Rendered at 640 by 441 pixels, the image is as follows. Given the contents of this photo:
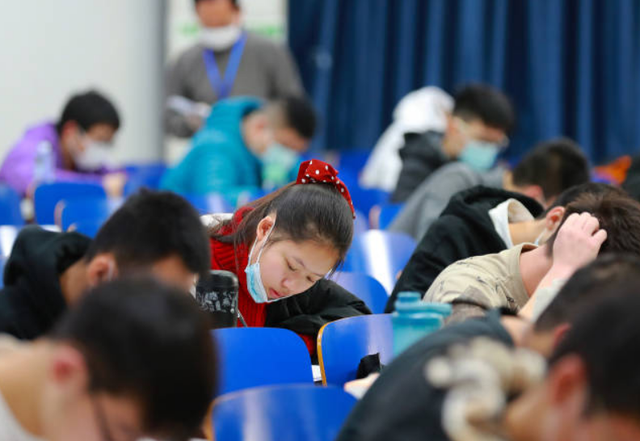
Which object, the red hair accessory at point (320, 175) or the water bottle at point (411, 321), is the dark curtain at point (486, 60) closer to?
the red hair accessory at point (320, 175)

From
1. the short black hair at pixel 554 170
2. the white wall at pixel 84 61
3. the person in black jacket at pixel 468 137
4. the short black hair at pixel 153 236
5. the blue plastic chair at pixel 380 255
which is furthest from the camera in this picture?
the white wall at pixel 84 61

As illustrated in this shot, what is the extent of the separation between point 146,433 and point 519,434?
0.46m

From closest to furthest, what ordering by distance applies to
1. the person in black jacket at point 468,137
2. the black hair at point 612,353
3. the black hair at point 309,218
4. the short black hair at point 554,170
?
the black hair at point 612,353 < the black hair at point 309,218 < the short black hair at point 554,170 < the person in black jacket at point 468,137

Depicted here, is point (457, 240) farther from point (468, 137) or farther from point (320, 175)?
point (468, 137)

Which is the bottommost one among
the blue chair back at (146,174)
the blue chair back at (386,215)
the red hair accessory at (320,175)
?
the blue chair back at (146,174)

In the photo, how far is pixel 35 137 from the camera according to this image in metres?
4.67

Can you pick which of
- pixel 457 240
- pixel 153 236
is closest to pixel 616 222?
pixel 457 240

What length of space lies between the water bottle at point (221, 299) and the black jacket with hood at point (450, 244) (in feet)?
2.02

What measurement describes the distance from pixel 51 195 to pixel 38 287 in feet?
7.80

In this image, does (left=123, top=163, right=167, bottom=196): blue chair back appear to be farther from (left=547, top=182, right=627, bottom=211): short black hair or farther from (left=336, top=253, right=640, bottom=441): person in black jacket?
(left=336, top=253, right=640, bottom=441): person in black jacket

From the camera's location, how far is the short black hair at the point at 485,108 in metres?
4.63

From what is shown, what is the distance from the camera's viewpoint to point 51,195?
4.02 m

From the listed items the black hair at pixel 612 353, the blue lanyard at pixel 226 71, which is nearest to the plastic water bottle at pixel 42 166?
the blue lanyard at pixel 226 71

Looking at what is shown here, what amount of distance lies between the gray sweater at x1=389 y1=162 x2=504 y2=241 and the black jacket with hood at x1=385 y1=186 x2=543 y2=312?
0.86 meters
